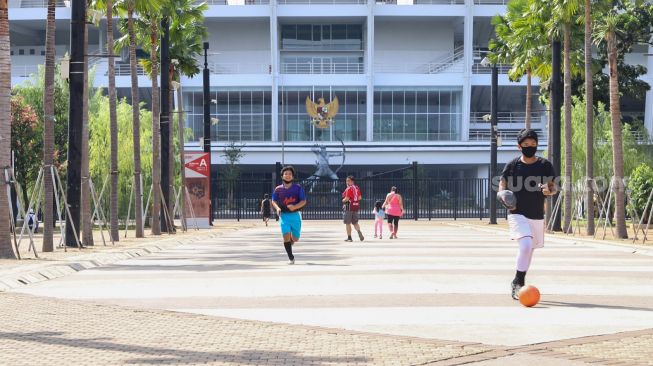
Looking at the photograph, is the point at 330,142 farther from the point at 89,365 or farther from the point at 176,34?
the point at 89,365

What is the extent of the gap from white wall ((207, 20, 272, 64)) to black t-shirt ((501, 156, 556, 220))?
64.5 meters

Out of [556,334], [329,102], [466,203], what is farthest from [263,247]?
[329,102]

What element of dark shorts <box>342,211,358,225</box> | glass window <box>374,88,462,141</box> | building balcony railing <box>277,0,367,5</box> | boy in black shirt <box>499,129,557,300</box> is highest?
building balcony railing <box>277,0,367,5</box>

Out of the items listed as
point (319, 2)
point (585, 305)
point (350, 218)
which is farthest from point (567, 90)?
point (319, 2)

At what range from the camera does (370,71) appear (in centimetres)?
7288

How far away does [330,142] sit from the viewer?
246ft

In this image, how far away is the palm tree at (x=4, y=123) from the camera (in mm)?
19625

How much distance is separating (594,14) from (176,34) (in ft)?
50.1

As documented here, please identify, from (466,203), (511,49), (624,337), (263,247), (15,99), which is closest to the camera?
(624,337)

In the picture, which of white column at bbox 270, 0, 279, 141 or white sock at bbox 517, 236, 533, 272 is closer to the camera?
white sock at bbox 517, 236, 533, 272

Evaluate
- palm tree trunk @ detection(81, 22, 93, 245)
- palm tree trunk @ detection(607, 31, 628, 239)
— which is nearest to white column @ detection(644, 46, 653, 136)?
palm tree trunk @ detection(607, 31, 628, 239)

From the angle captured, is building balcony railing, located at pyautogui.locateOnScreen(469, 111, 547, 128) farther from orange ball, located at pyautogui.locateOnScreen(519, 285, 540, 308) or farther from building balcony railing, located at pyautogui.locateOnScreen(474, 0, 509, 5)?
orange ball, located at pyautogui.locateOnScreen(519, 285, 540, 308)

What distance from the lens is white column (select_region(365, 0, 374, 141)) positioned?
71688 mm

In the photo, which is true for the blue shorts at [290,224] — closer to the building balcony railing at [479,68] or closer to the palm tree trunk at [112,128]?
the palm tree trunk at [112,128]
